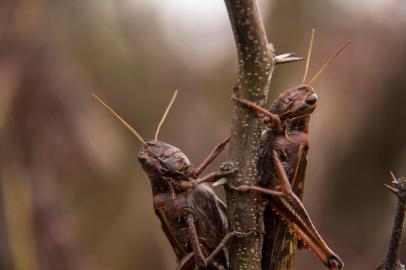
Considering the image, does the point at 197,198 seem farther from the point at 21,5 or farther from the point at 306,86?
the point at 21,5

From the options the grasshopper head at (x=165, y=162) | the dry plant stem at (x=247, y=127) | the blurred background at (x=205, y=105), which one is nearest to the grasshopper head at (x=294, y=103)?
the grasshopper head at (x=165, y=162)

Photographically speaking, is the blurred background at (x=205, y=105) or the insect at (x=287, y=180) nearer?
the insect at (x=287, y=180)


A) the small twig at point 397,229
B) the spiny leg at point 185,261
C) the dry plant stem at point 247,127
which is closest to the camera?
the dry plant stem at point 247,127

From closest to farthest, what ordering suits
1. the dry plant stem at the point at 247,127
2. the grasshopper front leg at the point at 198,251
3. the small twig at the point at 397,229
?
the dry plant stem at the point at 247,127 → the small twig at the point at 397,229 → the grasshopper front leg at the point at 198,251

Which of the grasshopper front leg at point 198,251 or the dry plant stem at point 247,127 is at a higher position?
the dry plant stem at point 247,127

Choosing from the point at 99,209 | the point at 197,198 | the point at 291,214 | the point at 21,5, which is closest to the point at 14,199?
the point at 21,5

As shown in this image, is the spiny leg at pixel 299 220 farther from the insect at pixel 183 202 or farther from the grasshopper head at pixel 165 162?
the grasshopper head at pixel 165 162

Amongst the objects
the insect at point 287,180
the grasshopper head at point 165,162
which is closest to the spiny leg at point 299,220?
the insect at point 287,180

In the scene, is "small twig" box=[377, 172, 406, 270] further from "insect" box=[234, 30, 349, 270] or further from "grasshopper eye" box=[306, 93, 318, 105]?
"grasshopper eye" box=[306, 93, 318, 105]
